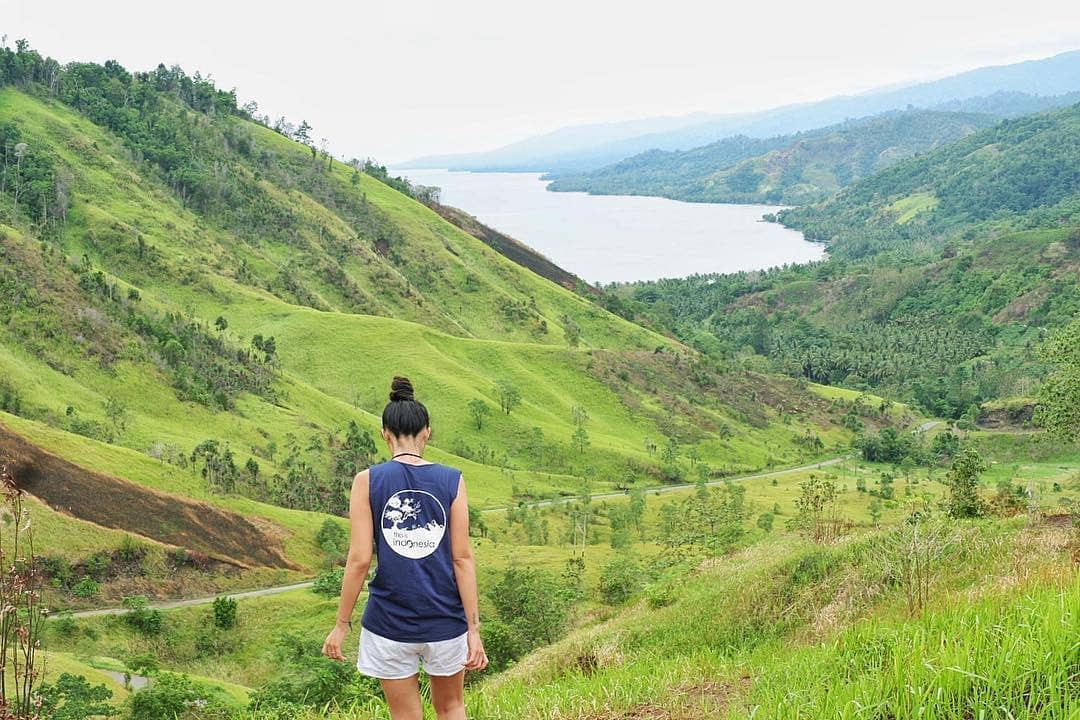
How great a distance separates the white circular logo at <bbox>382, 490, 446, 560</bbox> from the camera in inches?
269

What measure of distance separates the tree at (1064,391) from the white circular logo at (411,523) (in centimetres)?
4641

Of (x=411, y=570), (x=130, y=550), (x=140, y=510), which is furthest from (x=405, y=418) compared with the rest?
(x=140, y=510)

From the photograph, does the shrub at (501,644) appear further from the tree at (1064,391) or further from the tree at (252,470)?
the tree at (252,470)

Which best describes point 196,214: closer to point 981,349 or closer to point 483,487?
point 483,487

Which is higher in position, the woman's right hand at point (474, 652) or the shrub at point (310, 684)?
the woman's right hand at point (474, 652)

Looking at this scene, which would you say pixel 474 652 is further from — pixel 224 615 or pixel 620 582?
pixel 224 615

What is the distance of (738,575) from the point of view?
1969cm

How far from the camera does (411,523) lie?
684cm

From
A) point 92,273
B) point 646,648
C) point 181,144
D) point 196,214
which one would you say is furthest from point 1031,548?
point 181,144

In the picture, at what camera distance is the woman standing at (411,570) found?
269 inches

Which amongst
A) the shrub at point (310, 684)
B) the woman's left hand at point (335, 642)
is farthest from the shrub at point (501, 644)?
the woman's left hand at point (335, 642)

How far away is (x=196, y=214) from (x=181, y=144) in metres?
26.4

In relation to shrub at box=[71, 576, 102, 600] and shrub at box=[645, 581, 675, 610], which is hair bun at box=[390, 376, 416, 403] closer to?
shrub at box=[645, 581, 675, 610]

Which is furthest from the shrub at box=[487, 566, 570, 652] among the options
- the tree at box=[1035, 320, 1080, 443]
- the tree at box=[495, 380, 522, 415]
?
the tree at box=[495, 380, 522, 415]
